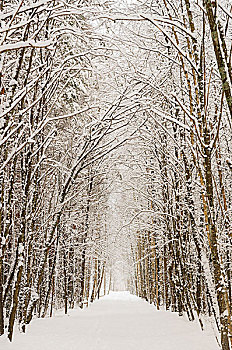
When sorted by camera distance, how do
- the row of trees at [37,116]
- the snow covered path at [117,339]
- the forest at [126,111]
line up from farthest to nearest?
the snow covered path at [117,339]
the row of trees at [37,116]
the forest at [126,111]

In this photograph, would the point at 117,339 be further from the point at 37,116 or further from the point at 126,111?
the point at 37,116

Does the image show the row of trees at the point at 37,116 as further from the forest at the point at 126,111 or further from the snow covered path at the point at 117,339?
the snow covered path at the point at 117,339

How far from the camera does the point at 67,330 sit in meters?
5.53

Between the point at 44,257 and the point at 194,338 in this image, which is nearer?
the point at 194,338

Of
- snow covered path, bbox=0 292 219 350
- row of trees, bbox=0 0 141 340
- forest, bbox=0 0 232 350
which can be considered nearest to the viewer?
forest, bbox=0 0 232 350

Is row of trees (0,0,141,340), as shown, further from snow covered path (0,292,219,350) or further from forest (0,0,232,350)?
snow covered path (0,292,219,350)

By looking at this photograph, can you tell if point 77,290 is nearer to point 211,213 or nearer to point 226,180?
point 226,180

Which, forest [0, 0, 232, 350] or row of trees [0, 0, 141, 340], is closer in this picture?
forest [0, 0, 232, 350]

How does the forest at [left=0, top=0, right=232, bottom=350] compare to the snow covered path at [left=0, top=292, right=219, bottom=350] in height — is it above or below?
above

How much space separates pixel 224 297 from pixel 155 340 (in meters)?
2.54

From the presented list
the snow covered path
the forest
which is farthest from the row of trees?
the snow covered path

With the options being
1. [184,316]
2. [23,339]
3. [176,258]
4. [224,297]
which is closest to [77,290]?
[184,316]

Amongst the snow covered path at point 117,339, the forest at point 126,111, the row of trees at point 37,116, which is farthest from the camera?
the snow covered path at point 117,339

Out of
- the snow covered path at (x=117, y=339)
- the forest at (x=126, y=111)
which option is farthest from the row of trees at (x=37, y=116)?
the snow covered path at (x=117, y=339)
